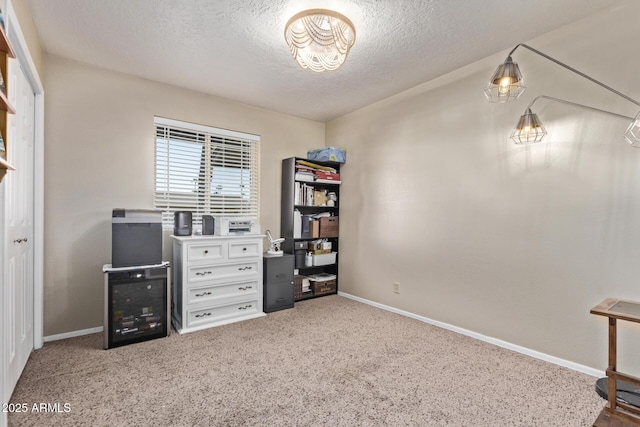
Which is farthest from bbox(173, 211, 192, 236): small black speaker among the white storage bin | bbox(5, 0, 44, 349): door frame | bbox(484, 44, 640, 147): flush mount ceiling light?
bbox(484, 44, 640, 147): flush mount ceiling light

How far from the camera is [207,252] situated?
3219mm

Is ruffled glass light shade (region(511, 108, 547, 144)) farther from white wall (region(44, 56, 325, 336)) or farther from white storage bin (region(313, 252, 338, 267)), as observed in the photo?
white wall (region(44, 56, 325, 336))

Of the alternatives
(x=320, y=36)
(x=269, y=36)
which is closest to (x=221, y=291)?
(x=269, y=36)

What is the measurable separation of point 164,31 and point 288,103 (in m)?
1.71

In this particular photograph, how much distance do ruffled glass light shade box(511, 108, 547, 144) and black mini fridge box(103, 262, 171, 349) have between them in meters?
3.22

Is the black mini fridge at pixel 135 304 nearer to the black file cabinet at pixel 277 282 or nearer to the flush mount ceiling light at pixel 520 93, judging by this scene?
→ the black file cabinet at pixel 277 282

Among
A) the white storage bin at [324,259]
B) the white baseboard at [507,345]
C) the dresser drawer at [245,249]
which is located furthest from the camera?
the white storage bin at [324,259]

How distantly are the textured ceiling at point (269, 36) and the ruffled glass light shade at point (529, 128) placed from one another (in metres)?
0.66

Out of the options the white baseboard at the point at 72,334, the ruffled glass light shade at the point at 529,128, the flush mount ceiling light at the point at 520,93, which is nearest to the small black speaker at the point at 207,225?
the white baseboard at the point at 72,334

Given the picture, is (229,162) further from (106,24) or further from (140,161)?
(106,24)

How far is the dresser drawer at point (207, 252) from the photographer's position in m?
3.11

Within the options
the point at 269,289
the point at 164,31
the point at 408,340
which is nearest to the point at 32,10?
the point at 164,31

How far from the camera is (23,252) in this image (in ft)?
7.41

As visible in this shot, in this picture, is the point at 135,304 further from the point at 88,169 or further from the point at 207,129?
the point at 207,129
